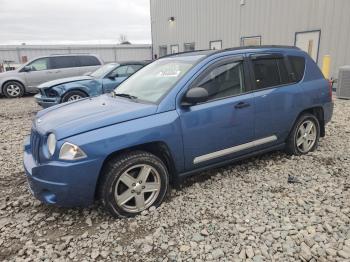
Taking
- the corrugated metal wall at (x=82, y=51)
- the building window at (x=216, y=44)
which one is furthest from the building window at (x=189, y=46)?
the corrugated metal wall at (x=82, y=51)

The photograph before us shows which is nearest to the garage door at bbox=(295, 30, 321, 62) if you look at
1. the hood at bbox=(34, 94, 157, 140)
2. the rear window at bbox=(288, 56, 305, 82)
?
the rear window at bbox=(288, 56, 305, 82)

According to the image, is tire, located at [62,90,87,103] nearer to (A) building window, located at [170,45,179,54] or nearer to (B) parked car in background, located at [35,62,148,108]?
(B) parked car in background, located at [35,62,148,108]

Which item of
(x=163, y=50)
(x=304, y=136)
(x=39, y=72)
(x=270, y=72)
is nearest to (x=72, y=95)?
(x=39, y=72)

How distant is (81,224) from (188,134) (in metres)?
1.46

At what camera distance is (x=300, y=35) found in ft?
37.9

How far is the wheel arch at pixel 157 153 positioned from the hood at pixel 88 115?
12.1 inches

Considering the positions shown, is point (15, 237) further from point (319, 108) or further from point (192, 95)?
point (319, 108)

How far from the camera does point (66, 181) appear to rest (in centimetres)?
282

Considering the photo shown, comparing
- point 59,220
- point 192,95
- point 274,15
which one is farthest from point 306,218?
point 274,15

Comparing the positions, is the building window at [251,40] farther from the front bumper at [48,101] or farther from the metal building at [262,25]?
the front bumper at [48,101]

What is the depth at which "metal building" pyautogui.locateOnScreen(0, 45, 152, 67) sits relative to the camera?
69.4ft

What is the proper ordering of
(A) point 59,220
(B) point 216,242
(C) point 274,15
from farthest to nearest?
(C) point 274,15 → (A) point 59,220 → (B) point 216,242

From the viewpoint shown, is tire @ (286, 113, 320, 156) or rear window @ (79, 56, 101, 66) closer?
tire @ (286, 113, 320, 156)

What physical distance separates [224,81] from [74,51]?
21639mm
